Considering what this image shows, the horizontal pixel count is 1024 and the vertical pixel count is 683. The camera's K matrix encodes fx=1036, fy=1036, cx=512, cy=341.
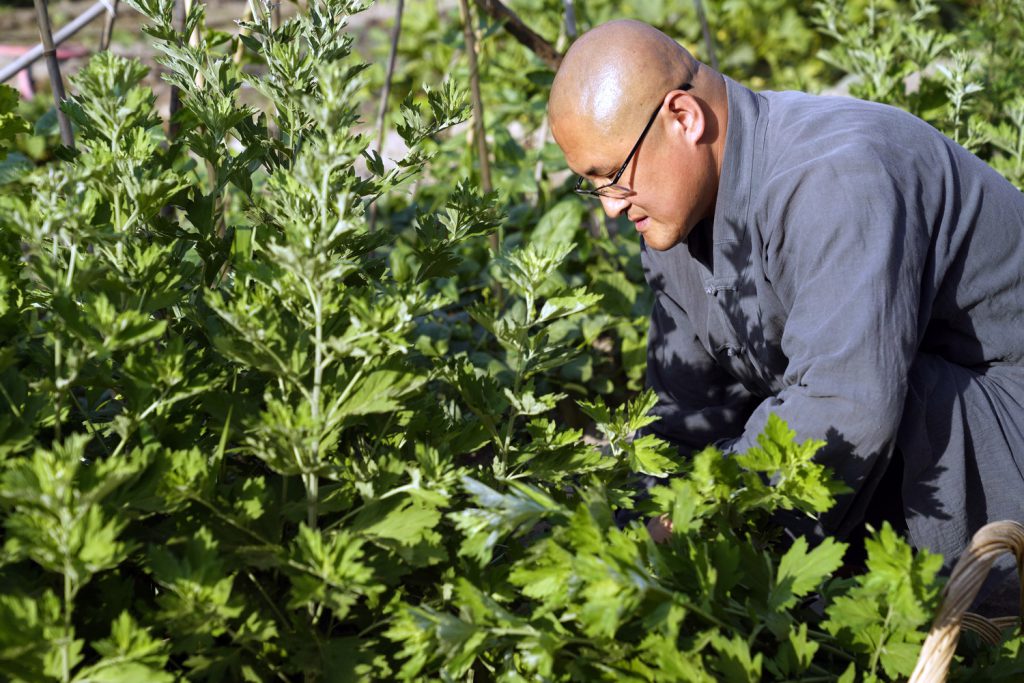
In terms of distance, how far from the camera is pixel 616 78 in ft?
6.64

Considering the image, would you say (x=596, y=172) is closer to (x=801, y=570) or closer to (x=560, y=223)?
(x=801, y=570)

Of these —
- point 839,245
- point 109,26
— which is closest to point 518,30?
point 109,26

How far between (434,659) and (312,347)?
0.46 m

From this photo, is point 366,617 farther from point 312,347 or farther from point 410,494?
point 312,347

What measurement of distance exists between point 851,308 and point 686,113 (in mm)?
539

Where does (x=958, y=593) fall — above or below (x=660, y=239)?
below

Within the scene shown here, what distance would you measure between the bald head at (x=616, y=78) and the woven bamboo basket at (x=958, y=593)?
1.00 meters

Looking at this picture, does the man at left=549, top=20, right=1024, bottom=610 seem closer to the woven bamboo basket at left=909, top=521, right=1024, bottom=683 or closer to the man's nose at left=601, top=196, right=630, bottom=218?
the man's nose at left=601, top=196, right=630, bottom=218

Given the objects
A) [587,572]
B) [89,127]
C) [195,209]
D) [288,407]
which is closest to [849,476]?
[587,572]

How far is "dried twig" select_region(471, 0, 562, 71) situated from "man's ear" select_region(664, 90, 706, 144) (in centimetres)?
109

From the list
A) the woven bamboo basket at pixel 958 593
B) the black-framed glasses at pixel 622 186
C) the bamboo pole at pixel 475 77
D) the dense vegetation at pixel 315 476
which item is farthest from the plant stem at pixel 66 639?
the bamboo pole at pixel 475 77

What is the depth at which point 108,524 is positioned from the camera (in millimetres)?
1177

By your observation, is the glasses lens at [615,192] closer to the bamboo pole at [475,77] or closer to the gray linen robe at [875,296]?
the gray linen robe at [875,296]

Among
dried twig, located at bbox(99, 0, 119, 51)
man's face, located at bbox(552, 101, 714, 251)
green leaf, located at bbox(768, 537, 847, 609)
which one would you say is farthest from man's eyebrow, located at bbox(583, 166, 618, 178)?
dried twig, located at bbox(99, 0, 119, 51)
